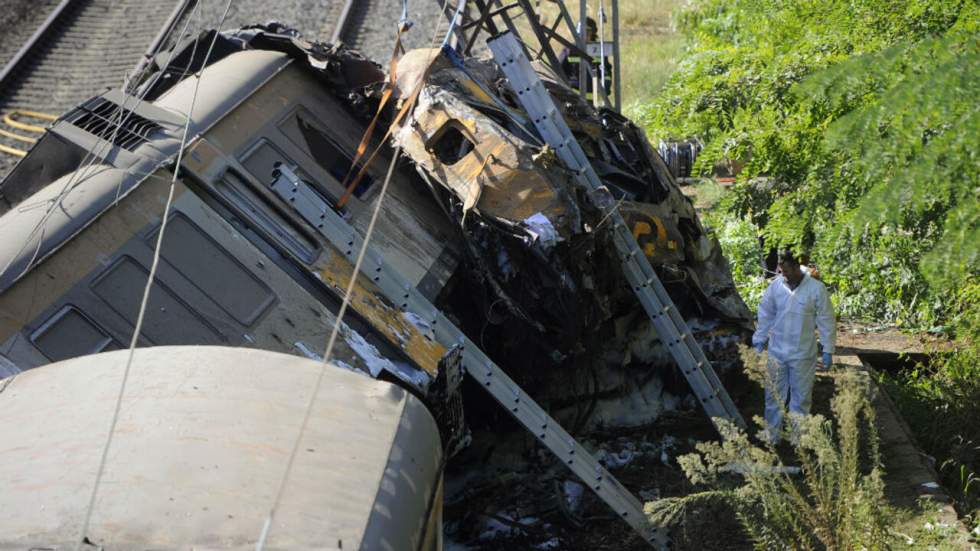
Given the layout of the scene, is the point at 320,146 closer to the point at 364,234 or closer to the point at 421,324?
the point at 364,234

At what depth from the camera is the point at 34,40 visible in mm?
16828

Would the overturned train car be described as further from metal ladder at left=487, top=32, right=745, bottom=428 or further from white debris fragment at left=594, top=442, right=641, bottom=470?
white debris fragment at left=594, top=442, right=641, bottom=470

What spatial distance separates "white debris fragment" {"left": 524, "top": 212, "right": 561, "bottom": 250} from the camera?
6848mm

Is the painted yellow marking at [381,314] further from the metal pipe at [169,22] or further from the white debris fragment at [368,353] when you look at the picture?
the metal pipe at [169,22]

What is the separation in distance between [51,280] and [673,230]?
438cm

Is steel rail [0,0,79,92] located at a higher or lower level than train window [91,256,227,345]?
higher

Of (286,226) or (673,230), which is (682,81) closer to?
(673,230)

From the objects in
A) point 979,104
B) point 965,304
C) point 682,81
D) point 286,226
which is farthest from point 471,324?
point 965,304

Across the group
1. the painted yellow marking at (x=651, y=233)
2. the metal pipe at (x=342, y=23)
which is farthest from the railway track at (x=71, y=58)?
the painted yellow marking at (x=651, y=233)

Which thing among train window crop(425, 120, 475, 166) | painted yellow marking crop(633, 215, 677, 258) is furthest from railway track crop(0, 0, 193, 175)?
painted yellow marking crop(633, 215, 677, 258)

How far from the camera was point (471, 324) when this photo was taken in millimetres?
7398

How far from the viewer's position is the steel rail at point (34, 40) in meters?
15.8

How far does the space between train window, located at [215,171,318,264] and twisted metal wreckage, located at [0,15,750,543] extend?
0.01 m

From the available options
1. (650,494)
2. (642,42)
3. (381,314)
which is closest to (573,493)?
(650,494)
